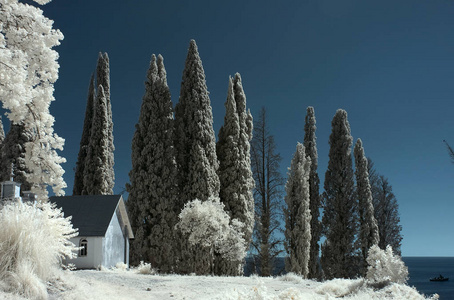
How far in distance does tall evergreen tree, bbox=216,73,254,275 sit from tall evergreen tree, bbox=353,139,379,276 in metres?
7.77

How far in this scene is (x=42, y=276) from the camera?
732cm

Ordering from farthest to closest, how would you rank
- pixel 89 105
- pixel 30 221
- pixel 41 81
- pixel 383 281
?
1. pixel 89 105
2. pixel 383 281
3. pixel 41 81
4. pixel 30 221

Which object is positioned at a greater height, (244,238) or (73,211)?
(73,211)

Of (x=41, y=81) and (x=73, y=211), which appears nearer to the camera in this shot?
(x=41, y=81)

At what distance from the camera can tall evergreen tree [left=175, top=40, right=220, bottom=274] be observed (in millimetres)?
23969

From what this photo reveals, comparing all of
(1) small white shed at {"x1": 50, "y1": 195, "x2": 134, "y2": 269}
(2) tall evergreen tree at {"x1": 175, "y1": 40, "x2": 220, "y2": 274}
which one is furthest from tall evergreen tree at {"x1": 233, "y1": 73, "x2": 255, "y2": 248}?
(1) small white shed at {"x1": 50, "y1": 195, "x2": 134, "y2": 269}

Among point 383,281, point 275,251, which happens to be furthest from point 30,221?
point 275,251

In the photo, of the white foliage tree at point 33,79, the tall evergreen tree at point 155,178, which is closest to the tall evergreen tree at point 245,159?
the tall evergreen tree at point 155,178

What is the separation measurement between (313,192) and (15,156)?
65.3ft

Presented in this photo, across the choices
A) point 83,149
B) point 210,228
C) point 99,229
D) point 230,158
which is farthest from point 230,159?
point 83,149

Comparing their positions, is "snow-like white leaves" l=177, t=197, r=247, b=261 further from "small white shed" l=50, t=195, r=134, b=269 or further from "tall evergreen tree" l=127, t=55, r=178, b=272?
"small white shed" l=50, t=195, r=134, b=269

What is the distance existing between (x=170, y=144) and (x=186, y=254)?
265 inches

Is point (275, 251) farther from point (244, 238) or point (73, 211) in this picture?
point (73, 211)

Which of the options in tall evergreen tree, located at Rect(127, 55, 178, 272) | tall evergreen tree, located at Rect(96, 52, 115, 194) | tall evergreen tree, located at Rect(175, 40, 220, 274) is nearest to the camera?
tall evergreen tree, located at Rect(127, 55, 178, 272)
